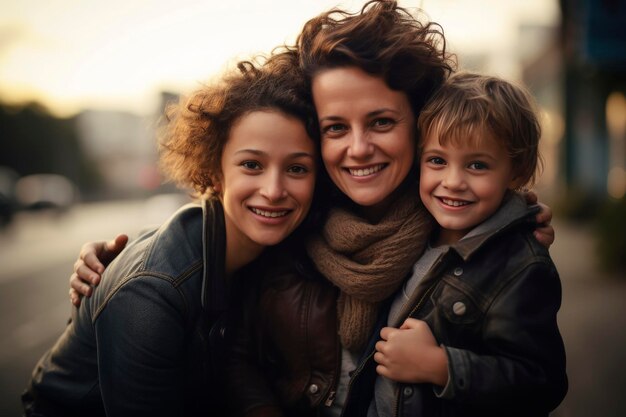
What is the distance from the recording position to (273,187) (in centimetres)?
223

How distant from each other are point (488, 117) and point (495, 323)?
81cm

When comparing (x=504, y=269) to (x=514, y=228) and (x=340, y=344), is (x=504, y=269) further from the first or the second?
(x=340, y=344)

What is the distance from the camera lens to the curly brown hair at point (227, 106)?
2.30 metres

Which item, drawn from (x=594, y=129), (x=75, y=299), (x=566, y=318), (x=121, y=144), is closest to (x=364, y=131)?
(x=75, y=299)

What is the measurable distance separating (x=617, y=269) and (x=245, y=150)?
23.9 feet

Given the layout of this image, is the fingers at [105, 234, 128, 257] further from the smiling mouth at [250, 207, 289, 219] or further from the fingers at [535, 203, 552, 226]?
the fingers at [535, 203, 552, 226]

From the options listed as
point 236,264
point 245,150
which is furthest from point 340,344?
point 245,150

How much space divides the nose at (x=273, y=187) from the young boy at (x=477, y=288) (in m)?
0.60

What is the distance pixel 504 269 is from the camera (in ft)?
6.38

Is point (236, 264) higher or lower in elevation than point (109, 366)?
higher

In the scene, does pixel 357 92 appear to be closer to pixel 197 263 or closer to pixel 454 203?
pixel 454 203

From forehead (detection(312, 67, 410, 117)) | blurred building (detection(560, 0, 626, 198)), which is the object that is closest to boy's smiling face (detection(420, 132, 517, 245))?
forehead (detection(312, 67, 410, 117))

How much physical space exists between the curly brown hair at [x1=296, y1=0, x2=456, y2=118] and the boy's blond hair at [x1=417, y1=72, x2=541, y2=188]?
12 cm

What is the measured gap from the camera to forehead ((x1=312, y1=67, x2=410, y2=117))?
2.21m
